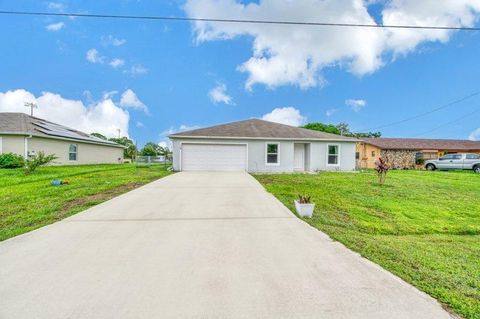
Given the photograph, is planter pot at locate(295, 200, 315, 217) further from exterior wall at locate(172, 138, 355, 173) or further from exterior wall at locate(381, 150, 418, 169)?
exterior wall at locate(381, 150, 418, 169)

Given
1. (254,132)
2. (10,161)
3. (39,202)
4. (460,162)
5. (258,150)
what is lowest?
(39,202)

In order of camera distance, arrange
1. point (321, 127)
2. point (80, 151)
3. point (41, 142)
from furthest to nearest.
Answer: point (321, 127), point (80, 151), point (41, 142)

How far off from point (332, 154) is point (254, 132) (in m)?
5.54

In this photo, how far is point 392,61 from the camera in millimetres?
21500

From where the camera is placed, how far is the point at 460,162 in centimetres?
2175

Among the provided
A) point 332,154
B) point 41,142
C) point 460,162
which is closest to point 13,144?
point 41,142

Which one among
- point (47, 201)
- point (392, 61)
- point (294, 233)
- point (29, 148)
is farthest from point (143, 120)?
point (294, 233)

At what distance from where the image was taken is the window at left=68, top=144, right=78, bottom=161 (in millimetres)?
21769

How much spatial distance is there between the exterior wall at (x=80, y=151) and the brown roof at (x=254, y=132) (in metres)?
10.1

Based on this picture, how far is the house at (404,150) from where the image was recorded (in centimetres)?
2719

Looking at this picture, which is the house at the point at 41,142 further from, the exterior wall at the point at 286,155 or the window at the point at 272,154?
the window at the point at 272,154

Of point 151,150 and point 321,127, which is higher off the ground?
point 321,127

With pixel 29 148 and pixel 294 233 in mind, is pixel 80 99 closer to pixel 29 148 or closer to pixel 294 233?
pixel 29 148

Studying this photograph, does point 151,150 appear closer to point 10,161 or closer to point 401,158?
point 10,161
